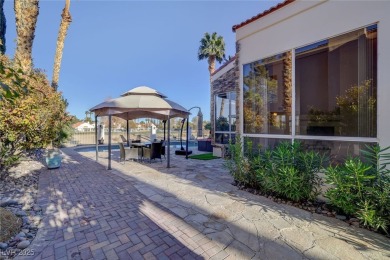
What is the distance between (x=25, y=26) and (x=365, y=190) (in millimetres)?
11135

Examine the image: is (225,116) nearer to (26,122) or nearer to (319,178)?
(319,178)

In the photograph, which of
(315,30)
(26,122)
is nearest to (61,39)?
(26,122)

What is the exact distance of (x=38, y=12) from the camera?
295 inches

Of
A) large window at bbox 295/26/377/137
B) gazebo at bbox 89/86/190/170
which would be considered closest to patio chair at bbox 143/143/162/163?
gazebo at bbox 89/86/190/170

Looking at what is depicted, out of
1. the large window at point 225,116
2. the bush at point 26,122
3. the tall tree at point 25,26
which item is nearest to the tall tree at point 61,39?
the tall tree at point 25,26

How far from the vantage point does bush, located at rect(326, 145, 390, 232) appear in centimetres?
283

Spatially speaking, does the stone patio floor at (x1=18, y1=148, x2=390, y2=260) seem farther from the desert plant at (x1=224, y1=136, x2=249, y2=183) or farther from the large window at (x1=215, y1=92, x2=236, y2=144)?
the large window at (x1=215, y1=92, x2=236, y2=144)

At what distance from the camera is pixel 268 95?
18.7 ft

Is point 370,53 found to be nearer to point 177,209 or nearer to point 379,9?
point 379,9

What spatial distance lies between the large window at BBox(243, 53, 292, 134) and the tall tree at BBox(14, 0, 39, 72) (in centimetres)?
812

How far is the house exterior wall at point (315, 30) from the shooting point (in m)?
3.46

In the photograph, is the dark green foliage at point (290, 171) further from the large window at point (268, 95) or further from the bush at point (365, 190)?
the large window at point (268, 95)

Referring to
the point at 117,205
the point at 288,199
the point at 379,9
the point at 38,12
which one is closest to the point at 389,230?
the point at 288,199

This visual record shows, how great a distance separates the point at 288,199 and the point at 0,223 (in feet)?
17.1
